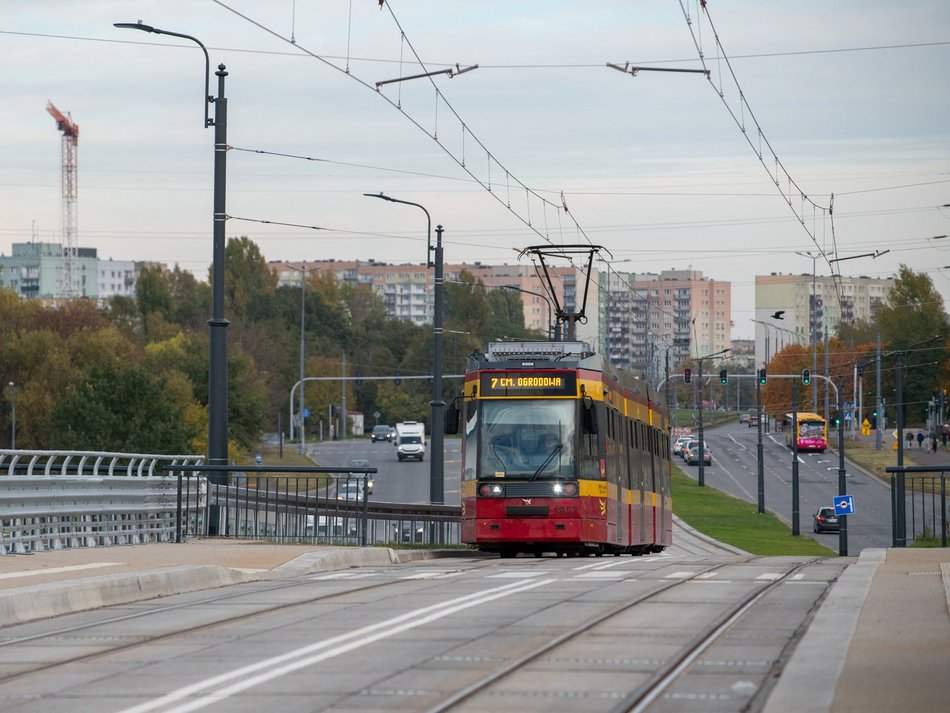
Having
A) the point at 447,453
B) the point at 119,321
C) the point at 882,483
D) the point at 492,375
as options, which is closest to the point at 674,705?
the point at 492,375

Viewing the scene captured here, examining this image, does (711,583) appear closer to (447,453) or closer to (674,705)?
(674,705)

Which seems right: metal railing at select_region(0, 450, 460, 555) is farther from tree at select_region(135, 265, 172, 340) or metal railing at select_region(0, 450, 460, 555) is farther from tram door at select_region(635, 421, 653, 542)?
tree at select_region(135, 265, 172, 340)

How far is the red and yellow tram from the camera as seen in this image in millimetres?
25922

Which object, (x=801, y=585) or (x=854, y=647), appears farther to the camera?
(x=801, y=585)

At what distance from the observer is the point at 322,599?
15.1 m

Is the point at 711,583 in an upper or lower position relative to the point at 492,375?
lower

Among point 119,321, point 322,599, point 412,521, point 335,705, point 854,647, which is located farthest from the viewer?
point 119,321

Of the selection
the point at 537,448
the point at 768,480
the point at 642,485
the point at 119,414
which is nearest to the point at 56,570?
the point at 537,448

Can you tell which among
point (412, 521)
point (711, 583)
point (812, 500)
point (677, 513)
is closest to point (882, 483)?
point (812, 500)

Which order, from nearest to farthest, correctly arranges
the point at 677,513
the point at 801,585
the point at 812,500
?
the point at 801,585 < the point at 677,513 < the point at 812,500

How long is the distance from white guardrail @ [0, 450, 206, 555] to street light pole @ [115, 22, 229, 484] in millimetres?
509

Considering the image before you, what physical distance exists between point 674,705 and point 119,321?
13264 cm

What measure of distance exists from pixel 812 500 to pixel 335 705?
77651mm

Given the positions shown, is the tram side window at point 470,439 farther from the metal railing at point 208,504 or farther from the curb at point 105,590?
the curb at point 105,590
